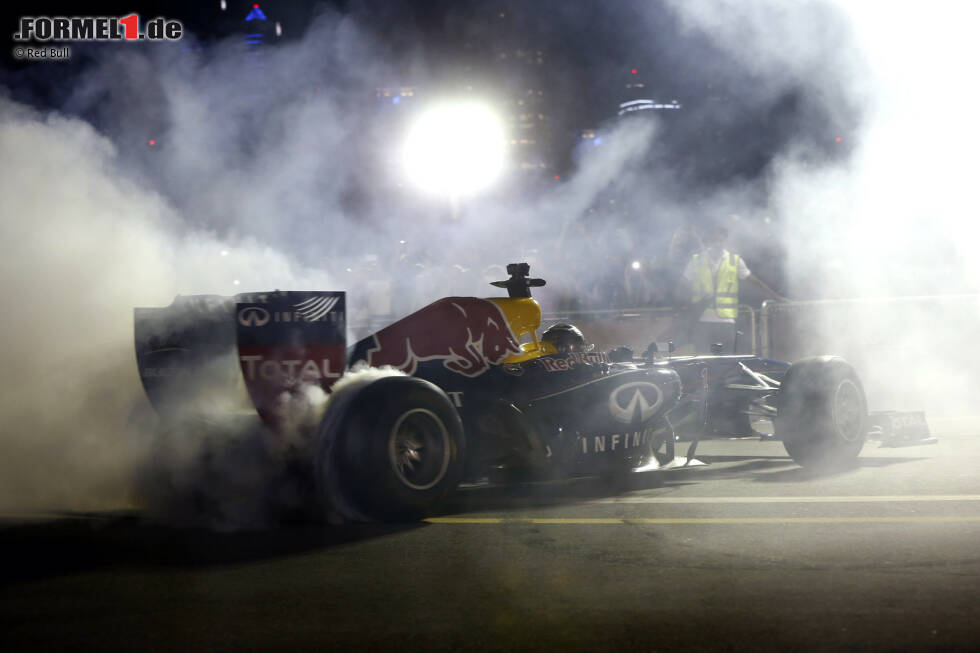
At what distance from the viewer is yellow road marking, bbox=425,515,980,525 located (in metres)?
5.88

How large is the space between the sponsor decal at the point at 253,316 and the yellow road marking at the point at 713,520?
1.58 metres

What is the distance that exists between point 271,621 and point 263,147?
32.3 feet

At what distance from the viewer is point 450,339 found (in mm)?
7398

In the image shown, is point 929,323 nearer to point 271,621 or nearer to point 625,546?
point 625,546

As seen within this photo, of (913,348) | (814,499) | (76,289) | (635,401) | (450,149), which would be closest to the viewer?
(814,499)

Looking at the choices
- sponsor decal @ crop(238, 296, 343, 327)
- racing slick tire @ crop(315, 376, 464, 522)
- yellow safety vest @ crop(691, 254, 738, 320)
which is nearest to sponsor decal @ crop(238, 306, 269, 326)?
sponsor decal @ crop(238, 296, 343, 327)

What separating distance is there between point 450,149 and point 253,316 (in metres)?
9.43

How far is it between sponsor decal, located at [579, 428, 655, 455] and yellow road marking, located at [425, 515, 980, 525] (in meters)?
1.25

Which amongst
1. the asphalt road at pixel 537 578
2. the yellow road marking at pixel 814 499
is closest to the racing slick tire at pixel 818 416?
the asphalt road at pixel 537 578

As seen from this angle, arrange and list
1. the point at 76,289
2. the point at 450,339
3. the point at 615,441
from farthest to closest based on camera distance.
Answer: the point at 76,289 → the point at 615,441 → the point at 450,339

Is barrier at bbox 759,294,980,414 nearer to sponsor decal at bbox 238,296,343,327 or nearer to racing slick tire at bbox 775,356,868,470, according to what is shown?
racing slick tire at bbox 775,356,868,470

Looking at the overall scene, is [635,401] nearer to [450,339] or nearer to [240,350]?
[450,339]

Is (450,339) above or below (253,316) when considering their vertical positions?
below

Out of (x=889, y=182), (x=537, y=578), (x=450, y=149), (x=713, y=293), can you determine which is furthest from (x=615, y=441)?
(x=889, y=182)
